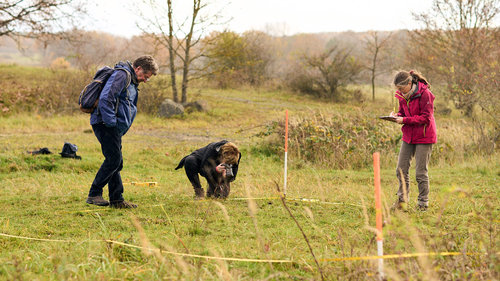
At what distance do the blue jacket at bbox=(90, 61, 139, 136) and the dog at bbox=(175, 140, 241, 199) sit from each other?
49.0 inches

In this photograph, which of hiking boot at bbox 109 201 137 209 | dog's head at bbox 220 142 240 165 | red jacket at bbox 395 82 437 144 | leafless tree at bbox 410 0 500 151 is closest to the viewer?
red jacket at bbox 395 82 437 144

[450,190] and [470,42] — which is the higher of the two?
[470,42]

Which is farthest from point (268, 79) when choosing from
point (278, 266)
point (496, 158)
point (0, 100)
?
point (278, 266)

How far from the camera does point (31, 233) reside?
4.92 m

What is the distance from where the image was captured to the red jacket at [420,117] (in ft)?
19.3

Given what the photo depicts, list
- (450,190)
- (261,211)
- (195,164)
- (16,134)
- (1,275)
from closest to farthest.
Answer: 1. (450,190)
2. (1,275)
3. (261,211)
4. (195,164)
5. (16,134)

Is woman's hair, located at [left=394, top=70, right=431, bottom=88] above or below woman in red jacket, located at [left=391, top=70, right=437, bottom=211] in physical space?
above

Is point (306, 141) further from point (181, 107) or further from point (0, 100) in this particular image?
point (0, 100)

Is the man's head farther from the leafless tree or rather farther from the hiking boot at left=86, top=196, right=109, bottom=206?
the leafless tree

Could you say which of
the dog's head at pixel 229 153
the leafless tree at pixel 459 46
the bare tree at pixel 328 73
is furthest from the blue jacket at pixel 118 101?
the bare tree at pixel 328 73

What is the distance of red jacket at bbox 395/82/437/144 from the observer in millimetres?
5887

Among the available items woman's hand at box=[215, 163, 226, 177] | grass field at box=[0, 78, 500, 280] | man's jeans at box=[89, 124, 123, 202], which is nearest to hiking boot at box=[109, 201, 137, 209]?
man's jeans at box=[89, 124, 123, 202]

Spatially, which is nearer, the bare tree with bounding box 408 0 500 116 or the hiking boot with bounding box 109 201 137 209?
the hiking boot with bounding box 109 201 137 209

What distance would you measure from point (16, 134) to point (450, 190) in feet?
50.5
